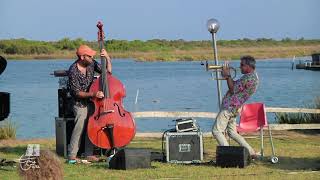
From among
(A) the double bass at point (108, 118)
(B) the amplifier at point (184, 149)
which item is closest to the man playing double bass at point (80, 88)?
(A) the double bass at point (108, 118)

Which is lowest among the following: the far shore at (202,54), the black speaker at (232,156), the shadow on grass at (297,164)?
the far shore at (202,54)

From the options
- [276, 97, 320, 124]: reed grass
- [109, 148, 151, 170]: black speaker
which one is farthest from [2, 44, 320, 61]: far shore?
[109, 148, 151, 170]: black speaker

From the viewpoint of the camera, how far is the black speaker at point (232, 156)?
26.0ft

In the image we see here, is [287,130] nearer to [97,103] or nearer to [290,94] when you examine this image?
[97,103]

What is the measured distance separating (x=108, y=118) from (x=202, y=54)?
6005cm

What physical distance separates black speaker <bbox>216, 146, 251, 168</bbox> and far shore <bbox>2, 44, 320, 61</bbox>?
4950cm

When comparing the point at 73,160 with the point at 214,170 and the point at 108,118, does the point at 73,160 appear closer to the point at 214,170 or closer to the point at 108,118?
the point at 108,118

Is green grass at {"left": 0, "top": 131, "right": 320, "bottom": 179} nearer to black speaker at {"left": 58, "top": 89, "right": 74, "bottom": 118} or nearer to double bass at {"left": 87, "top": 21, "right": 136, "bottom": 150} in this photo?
double bass at {"left": 87, "top": 21, "right": 136, "bottom": 150}

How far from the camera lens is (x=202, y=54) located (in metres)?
68.2

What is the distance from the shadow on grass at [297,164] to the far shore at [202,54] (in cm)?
4902

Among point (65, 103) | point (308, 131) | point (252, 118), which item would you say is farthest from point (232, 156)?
point (308, 131)

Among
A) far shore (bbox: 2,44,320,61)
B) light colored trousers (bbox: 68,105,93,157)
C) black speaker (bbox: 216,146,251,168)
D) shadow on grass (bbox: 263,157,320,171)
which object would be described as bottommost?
far shore (bbox: 2,44,320,61)

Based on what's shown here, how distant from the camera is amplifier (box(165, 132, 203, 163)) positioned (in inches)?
332

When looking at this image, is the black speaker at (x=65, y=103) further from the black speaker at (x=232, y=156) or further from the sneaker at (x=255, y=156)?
the sneaker at (x=255, y=156)
